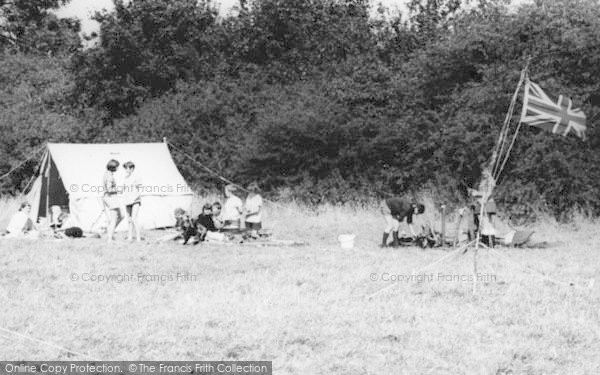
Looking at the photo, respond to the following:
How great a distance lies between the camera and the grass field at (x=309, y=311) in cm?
581

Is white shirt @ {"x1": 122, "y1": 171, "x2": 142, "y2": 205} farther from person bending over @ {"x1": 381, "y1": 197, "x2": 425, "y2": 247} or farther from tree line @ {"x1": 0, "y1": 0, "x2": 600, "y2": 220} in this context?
tree line @ {"x1": 0, "y1": 0, "x2": 600, "y2": 220}

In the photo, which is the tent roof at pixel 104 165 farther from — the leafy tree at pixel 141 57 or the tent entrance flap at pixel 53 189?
the leafy tree at pixel 141 57

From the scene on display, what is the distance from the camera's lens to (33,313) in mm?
6973

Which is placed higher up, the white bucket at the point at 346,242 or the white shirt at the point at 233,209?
the white shirt at the point at 233,209

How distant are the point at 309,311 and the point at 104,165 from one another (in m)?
9.86

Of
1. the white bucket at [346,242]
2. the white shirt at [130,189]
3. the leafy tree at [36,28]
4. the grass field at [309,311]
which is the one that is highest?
the leafy tree at [36,28]

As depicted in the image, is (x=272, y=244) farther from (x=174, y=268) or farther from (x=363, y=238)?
(x=174, y=268)

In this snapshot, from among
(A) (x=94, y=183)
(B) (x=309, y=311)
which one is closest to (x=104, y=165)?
(A) (x=94, y=183)

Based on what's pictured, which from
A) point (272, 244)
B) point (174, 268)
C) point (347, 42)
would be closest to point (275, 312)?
point (174, 268)

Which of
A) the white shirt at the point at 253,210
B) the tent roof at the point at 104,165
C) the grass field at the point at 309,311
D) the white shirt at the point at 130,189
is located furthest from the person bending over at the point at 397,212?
the tent roof at the point at 104,165

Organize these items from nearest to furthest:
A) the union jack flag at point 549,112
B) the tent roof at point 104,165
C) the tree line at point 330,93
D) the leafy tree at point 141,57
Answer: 1. the union jack flag at point 549,112
2. the tent roof at point 104,165
3. the tree line at point 330,93
4. the leafy tree at point 141,57

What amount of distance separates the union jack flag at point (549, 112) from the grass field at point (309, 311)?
1701 millimetres

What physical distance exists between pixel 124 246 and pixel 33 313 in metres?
5.27

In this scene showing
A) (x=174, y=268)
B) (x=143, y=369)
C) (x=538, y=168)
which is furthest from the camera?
(x=538, y=168)
